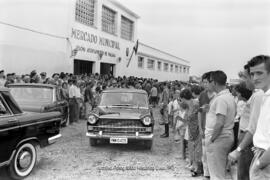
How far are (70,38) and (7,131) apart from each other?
39.8 ft

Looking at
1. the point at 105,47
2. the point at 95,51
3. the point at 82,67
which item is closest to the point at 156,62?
the point at 105,47

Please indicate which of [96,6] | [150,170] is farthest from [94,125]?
[96,6]

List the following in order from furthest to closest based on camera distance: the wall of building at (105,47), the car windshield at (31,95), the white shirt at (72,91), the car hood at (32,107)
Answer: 1. the wall of building at (105,47)
2. the white shirt at (72,91)
3. the car windshield at (31,95)
4. the car hood at (32,107)

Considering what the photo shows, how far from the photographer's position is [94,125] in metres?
6.00

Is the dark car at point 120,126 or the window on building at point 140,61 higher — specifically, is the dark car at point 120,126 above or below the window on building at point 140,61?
below

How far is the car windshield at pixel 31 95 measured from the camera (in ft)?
22.0

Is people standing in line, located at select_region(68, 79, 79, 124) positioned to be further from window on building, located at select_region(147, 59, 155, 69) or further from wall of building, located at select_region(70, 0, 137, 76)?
window on building, located at select_region(147, 59, 155, 69)

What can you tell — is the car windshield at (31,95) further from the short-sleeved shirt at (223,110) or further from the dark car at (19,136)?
the short-sleeved shirt at (223,110)

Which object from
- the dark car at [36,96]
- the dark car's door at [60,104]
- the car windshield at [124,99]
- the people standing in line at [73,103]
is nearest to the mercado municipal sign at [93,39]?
the people standing in line at [73,103]

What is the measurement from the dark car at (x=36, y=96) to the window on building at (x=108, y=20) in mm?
13797

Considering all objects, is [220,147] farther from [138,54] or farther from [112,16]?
[138,54]

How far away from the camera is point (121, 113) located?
6.12 m

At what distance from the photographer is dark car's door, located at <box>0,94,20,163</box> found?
3.78m

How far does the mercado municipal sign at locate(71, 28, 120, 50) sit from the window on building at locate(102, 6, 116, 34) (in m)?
1.05
